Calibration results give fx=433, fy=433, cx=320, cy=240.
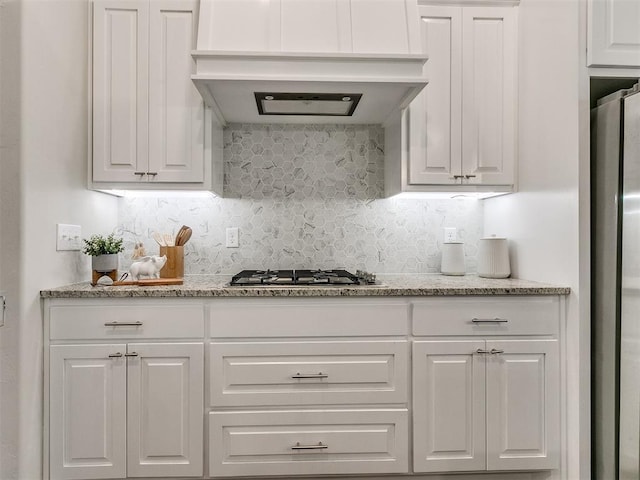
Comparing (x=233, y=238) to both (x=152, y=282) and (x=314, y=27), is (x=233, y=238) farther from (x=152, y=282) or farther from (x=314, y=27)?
(x=314, y=27)

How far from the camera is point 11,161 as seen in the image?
1633 millimetres

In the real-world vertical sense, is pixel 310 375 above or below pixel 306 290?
below

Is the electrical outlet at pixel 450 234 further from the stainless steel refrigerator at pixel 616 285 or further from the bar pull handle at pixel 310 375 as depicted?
the bar pull handle at pixel 310 375

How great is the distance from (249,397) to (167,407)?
339 millimetres

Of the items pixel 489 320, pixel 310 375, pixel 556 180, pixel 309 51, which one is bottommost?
pixel 310 375

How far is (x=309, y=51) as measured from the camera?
6.15 feet

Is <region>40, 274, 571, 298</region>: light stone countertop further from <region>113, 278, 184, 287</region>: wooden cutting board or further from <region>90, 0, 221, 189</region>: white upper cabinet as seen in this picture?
<region>90, 0, 221, 189</region>: white upper cabinet

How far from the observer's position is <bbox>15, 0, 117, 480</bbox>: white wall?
166cm

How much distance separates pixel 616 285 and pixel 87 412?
2182 mm

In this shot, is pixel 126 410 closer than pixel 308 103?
Yes

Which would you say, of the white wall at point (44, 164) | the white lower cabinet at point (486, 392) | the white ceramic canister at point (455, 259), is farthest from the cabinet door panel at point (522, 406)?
the white wall at point (44, 164)

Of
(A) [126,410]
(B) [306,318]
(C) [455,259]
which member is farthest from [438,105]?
(A) [126,410]

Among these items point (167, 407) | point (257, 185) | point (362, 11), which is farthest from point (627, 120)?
point (167, 407)

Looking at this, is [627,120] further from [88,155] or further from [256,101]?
[88,155]
